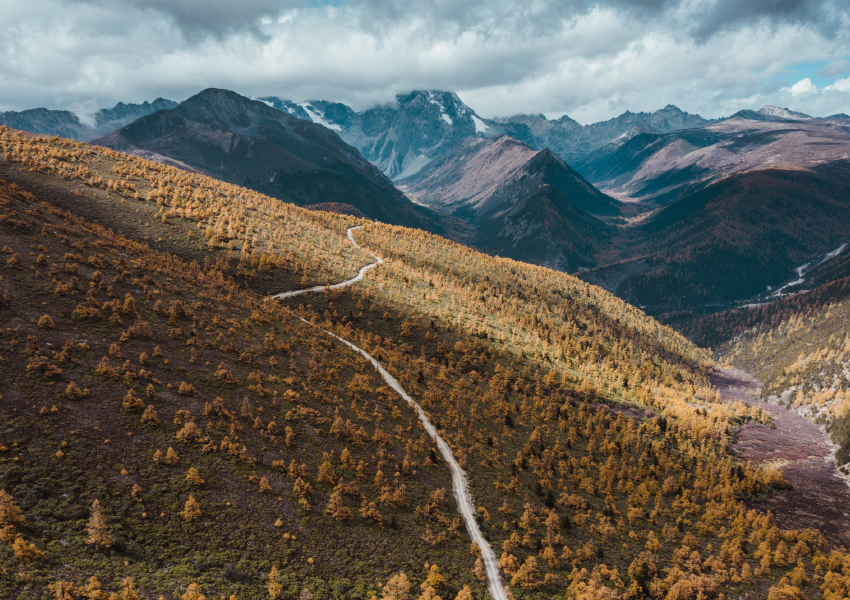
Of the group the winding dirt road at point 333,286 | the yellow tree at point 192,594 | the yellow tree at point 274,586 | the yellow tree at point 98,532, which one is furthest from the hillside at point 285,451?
the winding dirt road at point 333,286

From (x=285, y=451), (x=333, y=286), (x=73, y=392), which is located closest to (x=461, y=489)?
(x=285, y=451)

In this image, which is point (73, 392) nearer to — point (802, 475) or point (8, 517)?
point (8, 517)

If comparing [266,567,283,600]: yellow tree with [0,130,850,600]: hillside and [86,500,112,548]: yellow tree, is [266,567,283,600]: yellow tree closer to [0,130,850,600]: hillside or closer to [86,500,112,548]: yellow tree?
[0,130,850,600]: hillside

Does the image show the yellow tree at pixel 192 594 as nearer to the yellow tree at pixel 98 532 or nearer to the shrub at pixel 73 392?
the yellow tree at pixel 98 532

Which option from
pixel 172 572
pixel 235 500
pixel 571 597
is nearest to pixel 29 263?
pixel 235 500

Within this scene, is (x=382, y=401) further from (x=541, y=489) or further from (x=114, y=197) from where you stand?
(x=114, y=197)

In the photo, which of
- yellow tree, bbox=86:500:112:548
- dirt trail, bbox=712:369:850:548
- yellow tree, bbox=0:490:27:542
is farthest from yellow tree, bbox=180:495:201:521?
dirt trail, bbox=712:369:850:548
